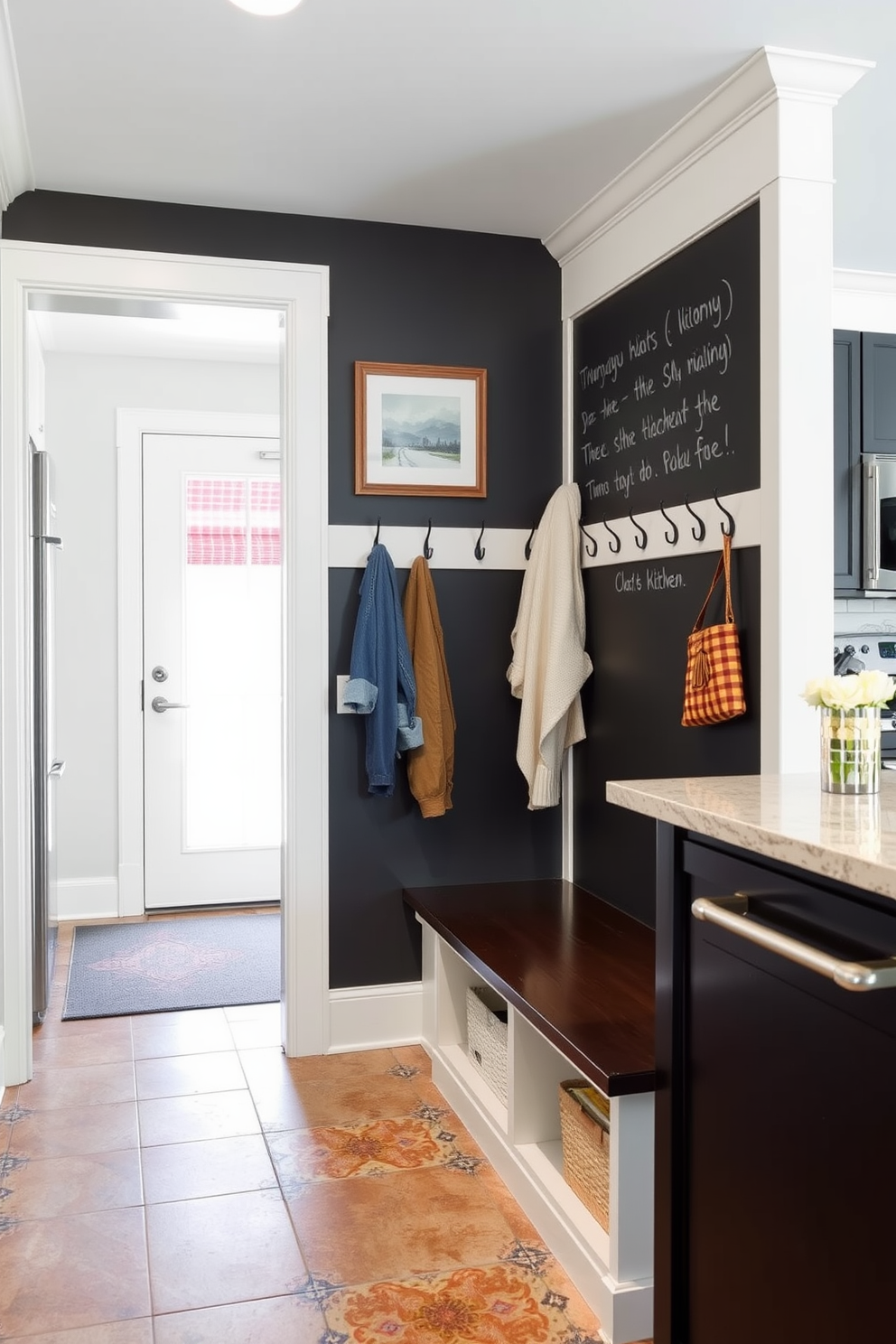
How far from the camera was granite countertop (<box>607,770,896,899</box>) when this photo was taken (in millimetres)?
1117

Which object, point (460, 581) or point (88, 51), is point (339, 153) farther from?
point (460, 581)

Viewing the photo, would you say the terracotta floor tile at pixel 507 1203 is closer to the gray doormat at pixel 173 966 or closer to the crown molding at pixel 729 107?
the gray doormat at pixel 173 966

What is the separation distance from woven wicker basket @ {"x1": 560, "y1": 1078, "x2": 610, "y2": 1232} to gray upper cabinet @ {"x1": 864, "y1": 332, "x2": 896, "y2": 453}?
2.54 metres

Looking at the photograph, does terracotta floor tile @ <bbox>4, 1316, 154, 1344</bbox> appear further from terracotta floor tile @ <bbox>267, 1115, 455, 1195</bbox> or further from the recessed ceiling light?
the recessed ceiling light

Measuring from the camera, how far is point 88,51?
2.33 meters

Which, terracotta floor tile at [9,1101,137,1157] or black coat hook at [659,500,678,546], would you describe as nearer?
terracotta floor tile at [9,1101,137,1157]

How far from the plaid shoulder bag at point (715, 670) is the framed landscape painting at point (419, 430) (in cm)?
104

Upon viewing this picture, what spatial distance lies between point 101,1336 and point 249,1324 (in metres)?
0.25

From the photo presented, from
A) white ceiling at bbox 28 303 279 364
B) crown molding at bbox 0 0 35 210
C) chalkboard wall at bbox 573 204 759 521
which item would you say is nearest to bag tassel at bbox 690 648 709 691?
chalkboard wall at bbox 573 204 759 521

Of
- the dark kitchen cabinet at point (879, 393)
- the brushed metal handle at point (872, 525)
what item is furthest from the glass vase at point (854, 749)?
the dark kitchen cabinet at point (879, 393)

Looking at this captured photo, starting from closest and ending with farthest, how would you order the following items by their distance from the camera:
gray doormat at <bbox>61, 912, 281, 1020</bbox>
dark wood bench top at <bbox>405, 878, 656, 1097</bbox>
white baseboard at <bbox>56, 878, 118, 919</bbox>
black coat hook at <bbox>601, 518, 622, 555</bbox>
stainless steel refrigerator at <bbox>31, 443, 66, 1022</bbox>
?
dark wood bench top at <bbox>405, 878, 656, 1097</bbox> < black coat hook at <bbox>601, 518, 622, 555</bbox> < stainless steel refrigerator at <bbox>31, 443, 66, 1022</bbox> < gray doormat at <bbox>61, 912, 281, 1020</bbox> < white baseboard at <bbox>56, 878, 118, 919</bbox>

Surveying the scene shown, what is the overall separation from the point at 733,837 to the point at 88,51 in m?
2.07

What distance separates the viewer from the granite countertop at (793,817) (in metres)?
1.12

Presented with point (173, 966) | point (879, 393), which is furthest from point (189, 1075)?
point (879, 393)
